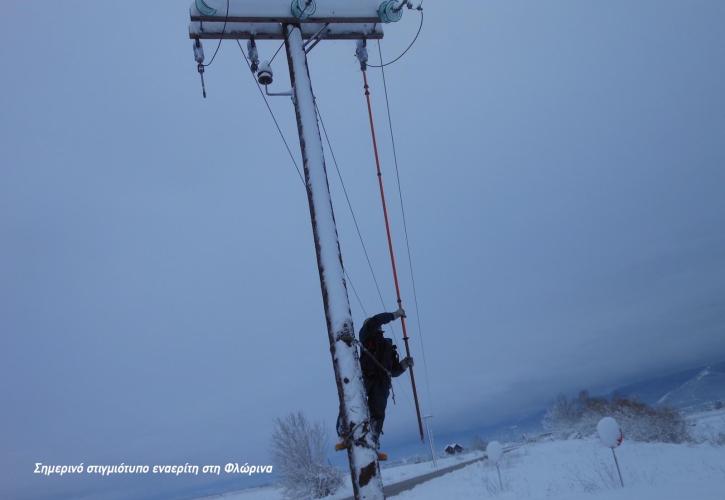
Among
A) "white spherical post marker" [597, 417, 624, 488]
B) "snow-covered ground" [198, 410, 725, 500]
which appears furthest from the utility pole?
"white spherical post marker" [597, 417, 624, 488]

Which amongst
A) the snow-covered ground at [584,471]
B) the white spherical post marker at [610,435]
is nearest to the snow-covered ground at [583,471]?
the snow-covered ground at [584,471]

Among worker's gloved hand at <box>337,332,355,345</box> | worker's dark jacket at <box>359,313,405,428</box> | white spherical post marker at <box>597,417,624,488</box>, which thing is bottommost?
white spherical post marker at <box>597,417,624,488</box>

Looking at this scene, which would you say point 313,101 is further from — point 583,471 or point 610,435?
point 583,471

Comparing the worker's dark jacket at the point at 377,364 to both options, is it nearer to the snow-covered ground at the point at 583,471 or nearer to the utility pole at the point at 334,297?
the utility pole at the point at 334,297

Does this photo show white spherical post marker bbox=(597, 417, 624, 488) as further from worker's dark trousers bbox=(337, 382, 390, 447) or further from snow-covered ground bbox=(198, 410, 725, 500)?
worker's dark trousers bbox=(337, 382, 390, 447)

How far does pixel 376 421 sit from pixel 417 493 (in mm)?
23201

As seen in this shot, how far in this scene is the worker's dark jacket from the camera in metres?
4.69

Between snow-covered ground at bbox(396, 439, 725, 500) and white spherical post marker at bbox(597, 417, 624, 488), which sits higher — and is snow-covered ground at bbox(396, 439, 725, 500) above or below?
below

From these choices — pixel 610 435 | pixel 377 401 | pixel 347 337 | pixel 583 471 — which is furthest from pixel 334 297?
pixel 583 471

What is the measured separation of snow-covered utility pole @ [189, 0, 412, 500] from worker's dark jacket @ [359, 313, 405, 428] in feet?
Result: 1.01

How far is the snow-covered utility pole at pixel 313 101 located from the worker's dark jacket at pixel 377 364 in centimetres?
31

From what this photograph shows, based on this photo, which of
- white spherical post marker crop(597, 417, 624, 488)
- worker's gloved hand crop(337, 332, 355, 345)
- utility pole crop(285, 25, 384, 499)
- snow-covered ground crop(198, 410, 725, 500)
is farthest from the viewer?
snow-covered ground crop(198, 410, 725, 500)

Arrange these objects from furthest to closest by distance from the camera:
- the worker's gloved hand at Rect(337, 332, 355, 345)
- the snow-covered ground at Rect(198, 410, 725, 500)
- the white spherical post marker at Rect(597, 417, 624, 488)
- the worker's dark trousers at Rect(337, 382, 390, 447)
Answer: the snow-covered ground at Rect(198, 410, 725, 500)
the white spherical post marker at Rect(597, 417, 624, 488)
the worker's dark trousers at Rect(337, 382, 390, 447)
the worker's gloved hand at Rect(337, 332, 355, 345)

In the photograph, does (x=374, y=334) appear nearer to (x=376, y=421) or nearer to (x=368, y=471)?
(x=376, y=421)
